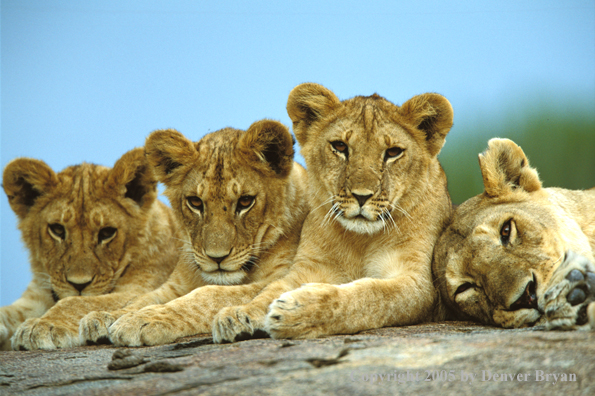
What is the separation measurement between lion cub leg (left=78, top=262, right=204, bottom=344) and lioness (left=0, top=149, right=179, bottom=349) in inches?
→ 9.5

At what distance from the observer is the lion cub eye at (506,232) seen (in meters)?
3.30

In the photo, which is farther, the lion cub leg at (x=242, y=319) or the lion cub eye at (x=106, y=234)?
the lion cub eye at (x=106, y=234)

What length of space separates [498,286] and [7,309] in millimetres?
3742

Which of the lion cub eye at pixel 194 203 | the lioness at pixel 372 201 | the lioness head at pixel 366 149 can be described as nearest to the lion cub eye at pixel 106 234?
the lion cub eye at pixel 194 203

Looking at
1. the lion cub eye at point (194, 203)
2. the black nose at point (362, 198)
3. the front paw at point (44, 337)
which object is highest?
the lion cub eye at point (194, 203)

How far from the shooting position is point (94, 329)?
3664mm

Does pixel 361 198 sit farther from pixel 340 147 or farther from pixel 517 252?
pixel 517 252

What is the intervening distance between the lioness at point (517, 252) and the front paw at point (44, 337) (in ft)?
7.86

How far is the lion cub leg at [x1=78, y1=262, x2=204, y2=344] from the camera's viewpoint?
144 inches

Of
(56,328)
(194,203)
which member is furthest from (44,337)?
(194,203)

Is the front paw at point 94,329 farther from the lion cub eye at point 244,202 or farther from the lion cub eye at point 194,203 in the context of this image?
the lion cub eye at point 244,202

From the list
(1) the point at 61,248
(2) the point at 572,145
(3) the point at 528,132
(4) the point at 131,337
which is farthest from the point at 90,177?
(2) the point at 572,145

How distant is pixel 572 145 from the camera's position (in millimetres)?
12117

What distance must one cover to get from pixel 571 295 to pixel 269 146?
2.35 metres
